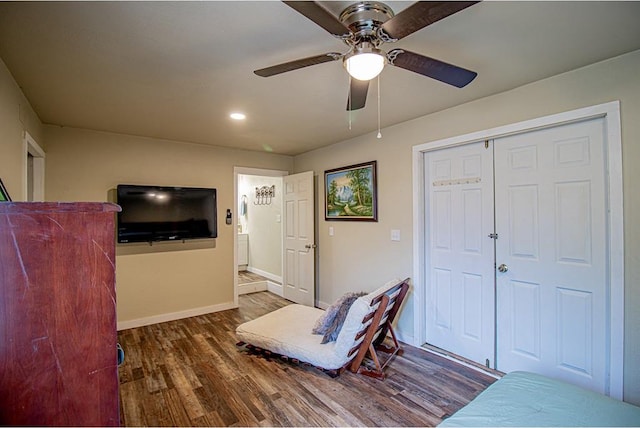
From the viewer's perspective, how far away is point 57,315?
874 mm

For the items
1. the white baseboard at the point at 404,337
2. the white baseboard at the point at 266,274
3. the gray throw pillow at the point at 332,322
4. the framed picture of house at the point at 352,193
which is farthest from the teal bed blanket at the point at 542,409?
the white baseboard at the point at 266,274

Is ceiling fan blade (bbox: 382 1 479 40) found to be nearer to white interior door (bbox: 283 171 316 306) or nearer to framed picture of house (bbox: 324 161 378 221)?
framed picture of house (bbox: 324 161 378 221)

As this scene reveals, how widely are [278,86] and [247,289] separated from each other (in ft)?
13.2

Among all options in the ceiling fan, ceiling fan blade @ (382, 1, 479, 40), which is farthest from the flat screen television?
ceiling fan blade @ (382, 1, 479, 40)

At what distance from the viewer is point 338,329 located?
272cm

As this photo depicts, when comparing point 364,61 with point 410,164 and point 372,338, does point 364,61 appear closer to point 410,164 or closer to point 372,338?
point 410,164

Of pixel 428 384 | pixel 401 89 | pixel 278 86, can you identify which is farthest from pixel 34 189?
pixel 428 384

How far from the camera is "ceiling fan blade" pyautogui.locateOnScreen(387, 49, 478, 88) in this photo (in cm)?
150

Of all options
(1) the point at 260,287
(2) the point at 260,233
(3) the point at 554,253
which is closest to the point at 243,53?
(3) the point at 554,253

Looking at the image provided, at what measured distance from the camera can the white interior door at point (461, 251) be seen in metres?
2.72

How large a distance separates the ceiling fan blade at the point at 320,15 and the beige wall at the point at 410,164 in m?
1.82

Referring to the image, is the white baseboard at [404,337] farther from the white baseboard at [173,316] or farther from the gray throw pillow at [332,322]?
the white baseboard at [173,316]

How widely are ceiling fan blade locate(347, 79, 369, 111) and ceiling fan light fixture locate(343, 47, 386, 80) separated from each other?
0.70 ft

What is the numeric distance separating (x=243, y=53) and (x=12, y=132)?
184 cm
